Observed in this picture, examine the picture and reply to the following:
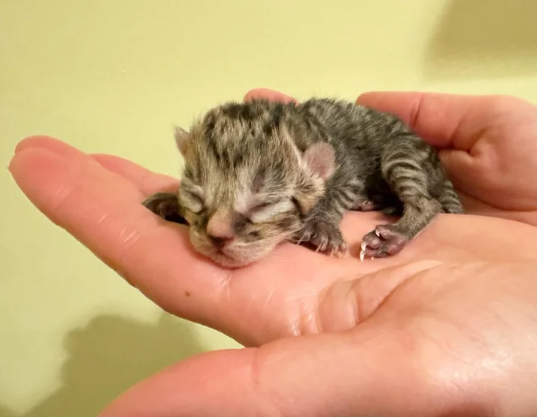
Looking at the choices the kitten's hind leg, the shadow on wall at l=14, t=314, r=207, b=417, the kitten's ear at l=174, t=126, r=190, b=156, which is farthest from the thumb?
the shadow on wall at l=14, t=314, r=207, b=417

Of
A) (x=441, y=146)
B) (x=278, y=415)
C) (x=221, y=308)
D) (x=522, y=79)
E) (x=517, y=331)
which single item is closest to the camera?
(x=278, y=415)

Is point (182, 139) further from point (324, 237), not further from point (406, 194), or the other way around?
A: point (406, 194)

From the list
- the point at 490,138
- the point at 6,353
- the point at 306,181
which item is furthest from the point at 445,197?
the point at 6,353

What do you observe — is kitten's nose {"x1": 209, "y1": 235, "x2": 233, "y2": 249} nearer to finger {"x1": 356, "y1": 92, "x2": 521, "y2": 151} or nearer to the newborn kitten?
the newborn kitten

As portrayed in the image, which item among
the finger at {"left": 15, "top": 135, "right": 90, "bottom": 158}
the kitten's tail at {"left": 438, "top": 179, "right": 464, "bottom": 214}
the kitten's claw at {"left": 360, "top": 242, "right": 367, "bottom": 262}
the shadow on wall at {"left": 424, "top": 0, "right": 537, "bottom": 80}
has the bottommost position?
the kitten's tail at {"left": 438, "top": 179, "right": 464, "bottom": 214}

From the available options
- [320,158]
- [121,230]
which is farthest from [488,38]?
[121,230]

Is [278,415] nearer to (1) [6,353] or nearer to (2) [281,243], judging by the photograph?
(2) [281,243]

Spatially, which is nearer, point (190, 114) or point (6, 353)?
point (6, 353)

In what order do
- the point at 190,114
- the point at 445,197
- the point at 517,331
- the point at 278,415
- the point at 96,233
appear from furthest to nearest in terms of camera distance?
the point at 190,114, the point at 445,197, the point at 96,233, the point at 517,331, the point at 278,415
